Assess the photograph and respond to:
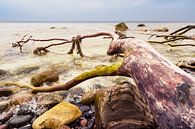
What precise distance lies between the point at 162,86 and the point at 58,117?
1720 millimetres

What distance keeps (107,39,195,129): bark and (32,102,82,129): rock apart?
1.07 metres

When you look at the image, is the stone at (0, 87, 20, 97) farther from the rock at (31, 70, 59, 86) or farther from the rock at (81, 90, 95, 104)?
the rock at (81, 90, 95, 104)

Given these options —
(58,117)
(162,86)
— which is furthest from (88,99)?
(162,86)

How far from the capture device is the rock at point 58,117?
11.9ft

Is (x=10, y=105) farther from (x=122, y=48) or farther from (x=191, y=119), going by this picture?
(x=191, y=119)

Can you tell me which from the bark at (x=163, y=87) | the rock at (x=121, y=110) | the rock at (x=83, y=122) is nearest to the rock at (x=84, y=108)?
the rock at (x=83, y=122)

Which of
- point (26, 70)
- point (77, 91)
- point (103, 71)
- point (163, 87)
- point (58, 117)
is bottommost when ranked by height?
point (26, 70)

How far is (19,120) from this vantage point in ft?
12.9

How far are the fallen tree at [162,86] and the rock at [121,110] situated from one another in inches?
10.5

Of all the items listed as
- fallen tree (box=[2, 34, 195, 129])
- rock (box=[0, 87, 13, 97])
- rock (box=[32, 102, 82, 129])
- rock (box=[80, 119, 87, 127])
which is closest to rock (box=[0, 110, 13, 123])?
rock (box=[32, 102, 82, 129])

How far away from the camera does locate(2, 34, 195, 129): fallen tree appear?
7.15 ft

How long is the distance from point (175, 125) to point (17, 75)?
17.4ft

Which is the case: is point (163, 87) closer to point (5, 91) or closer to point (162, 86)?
point (162, 86)

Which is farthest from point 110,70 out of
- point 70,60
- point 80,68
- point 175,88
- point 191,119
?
point 70,60
